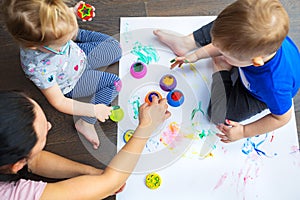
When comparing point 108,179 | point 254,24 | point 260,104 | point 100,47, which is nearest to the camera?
point 254,24

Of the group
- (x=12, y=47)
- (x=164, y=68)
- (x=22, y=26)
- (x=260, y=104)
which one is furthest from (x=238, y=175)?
(x=12, y=47)

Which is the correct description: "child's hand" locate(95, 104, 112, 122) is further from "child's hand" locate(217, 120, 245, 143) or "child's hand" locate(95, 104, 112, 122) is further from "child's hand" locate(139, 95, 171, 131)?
"child's hand" locate(217, 120, 245, 143)

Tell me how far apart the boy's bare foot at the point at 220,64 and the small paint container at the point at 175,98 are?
110mm

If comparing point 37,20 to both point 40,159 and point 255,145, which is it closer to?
point 40,159

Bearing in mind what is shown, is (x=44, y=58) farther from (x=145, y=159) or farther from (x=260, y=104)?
(x=260, y=104)

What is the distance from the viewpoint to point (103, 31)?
99cm

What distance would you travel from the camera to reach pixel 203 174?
0.85 meters

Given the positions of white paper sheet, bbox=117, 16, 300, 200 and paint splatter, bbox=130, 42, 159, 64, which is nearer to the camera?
white paper sheet, bbox=117, 16, 300, 200

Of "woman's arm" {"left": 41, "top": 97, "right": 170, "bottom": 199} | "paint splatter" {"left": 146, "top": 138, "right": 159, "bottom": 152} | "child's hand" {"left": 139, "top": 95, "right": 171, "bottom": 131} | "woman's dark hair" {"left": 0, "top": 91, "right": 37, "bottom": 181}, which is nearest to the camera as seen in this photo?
"woman's dark hair" {"left": 0, "top": 91, "right": 37, "bottom": 181}

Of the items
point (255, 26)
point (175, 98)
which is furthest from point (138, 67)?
point (255, 26)

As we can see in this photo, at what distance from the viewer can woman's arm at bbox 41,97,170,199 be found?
651 mm

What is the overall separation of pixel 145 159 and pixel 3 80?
429mm

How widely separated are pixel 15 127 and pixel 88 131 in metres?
0.35

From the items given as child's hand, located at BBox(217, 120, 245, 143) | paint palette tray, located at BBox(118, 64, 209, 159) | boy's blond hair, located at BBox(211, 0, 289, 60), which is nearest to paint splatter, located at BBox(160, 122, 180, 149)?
paint palette tray, located at BBox(118, 64, 209, 159)
